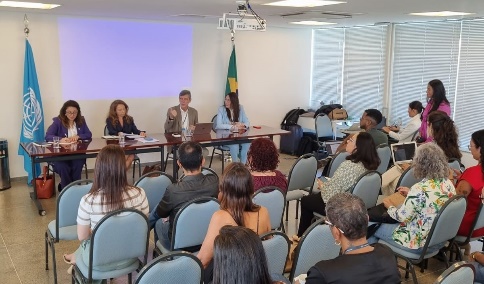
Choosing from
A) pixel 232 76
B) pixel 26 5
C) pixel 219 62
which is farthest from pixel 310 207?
pixel 219 62

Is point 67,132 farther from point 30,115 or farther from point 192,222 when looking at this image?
point 192,222

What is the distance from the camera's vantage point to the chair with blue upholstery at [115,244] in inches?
118

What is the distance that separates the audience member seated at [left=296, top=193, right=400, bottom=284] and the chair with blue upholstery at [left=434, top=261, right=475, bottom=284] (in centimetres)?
21

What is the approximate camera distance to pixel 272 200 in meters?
3.75

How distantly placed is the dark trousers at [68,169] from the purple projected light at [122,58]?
1633 millimetres

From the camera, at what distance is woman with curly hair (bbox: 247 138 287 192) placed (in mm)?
4059

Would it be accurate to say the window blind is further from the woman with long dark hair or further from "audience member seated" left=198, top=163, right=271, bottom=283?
the woman with long dark hair

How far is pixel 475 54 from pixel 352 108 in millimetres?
2743

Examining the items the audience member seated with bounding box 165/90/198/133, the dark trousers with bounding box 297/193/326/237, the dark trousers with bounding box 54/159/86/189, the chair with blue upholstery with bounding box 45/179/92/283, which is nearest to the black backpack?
the audience member seated with bounding box 165/90/198/133

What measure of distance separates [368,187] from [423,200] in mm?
705

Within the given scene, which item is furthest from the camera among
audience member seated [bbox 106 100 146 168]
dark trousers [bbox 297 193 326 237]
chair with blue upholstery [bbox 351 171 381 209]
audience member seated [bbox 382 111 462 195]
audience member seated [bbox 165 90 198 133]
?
audience member seated [bbox 165 90 198 133]

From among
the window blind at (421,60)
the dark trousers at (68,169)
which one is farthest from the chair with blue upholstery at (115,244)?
the window blind at (421,60)

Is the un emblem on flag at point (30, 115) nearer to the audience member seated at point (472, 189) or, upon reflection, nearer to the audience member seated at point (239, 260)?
the audience member seated at point (472, 189)

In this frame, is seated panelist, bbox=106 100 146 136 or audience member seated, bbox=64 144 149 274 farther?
seated panelist, bbox=106 100 146 136
